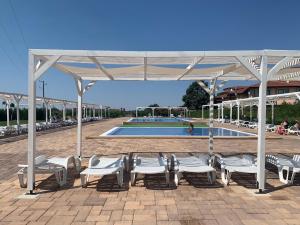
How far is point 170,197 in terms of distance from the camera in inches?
202

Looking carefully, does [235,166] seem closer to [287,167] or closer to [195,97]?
[287,167]

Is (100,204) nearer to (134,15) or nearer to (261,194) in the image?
(261,194)

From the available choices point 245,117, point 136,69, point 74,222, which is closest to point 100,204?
point 74,222

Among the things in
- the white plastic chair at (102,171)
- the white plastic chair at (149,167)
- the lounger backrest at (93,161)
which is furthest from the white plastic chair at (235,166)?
the lounger backrest at (93,161)

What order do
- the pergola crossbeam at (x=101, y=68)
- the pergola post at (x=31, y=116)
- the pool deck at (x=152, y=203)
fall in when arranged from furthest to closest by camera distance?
the pergola crossbeam at (x=101, y=68)
the pergola post at (x=31, y=116)
the pool deck at (x=152, y=203)

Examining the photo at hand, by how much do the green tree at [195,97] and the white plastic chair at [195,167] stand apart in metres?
65.6

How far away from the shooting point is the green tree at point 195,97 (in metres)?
72.6

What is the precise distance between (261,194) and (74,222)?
3.11 metres

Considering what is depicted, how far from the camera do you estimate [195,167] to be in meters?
6.05

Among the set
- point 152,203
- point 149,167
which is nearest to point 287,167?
point 149,167

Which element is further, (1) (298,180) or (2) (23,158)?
(2) (23,158)

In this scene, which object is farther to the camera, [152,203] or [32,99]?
[32,99]

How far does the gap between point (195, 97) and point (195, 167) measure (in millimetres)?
69230

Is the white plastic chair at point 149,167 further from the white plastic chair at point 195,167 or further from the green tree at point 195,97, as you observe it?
the green tree at point 195,97
